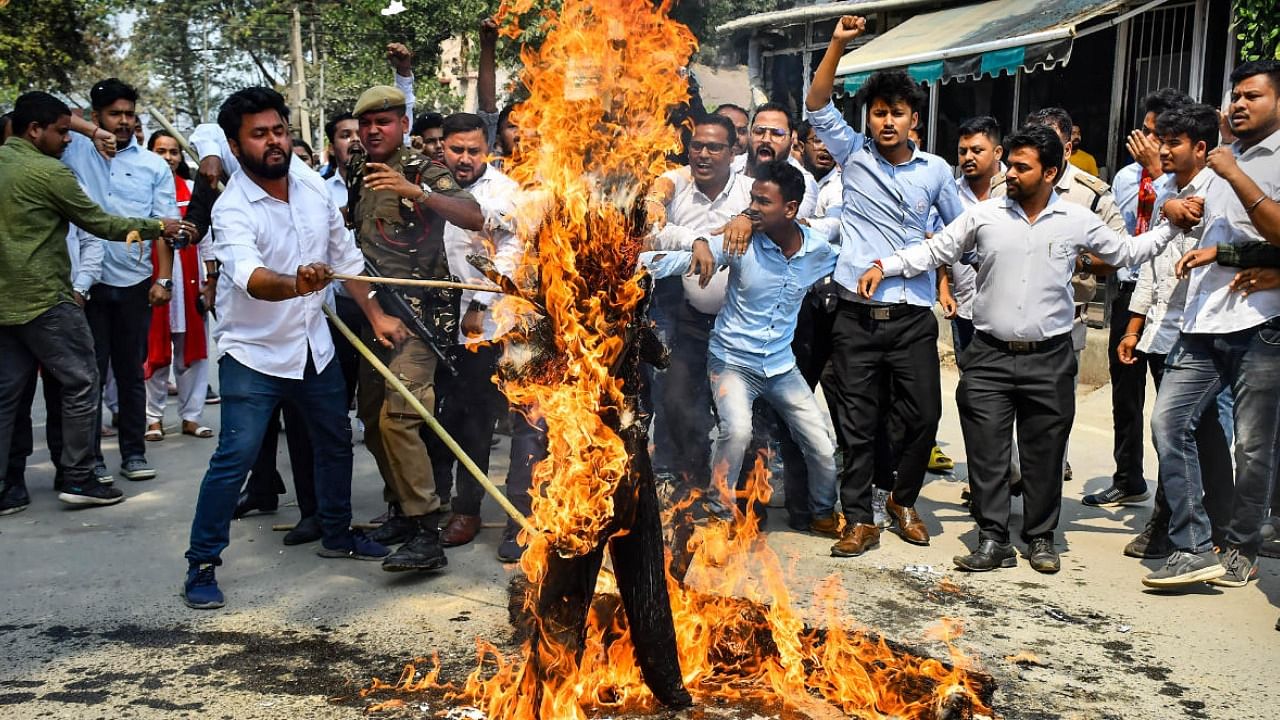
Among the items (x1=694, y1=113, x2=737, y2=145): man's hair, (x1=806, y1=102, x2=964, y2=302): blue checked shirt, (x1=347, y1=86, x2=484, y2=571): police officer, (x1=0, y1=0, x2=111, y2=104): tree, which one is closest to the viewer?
(x1=347, y1=86, x2=484, y2=571): police officer

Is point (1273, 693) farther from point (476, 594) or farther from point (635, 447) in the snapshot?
point (476, 594)

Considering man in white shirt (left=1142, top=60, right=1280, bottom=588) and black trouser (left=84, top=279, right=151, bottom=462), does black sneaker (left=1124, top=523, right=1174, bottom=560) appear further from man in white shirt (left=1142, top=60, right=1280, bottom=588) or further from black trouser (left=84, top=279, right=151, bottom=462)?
black trouser (left=84, top=279, right=151, bottom=462)

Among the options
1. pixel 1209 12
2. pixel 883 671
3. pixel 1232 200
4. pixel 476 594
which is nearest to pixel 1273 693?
pixel 883 671

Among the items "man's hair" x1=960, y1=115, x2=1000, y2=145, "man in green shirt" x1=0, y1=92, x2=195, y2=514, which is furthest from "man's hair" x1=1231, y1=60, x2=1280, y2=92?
"man in green shirt" x1=0, y1=92, x2=195, y2=514

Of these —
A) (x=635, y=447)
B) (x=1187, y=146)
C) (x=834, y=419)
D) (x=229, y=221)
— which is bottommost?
(x=834, y=419)

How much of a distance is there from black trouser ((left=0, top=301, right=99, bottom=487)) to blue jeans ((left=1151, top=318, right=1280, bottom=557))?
610 cm

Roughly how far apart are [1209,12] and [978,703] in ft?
32.1

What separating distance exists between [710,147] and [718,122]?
0.54 ft

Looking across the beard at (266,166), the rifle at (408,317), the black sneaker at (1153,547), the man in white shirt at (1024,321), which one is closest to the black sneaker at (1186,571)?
the black sneaker at (1153,547)

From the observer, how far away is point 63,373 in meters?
6.41

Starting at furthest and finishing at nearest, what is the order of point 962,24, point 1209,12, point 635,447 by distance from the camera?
point 962,24, point 1209,12, point 635,447

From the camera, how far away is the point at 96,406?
262 inches

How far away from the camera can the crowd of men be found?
206 inches

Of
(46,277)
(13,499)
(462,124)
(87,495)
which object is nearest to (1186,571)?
(462,124)
